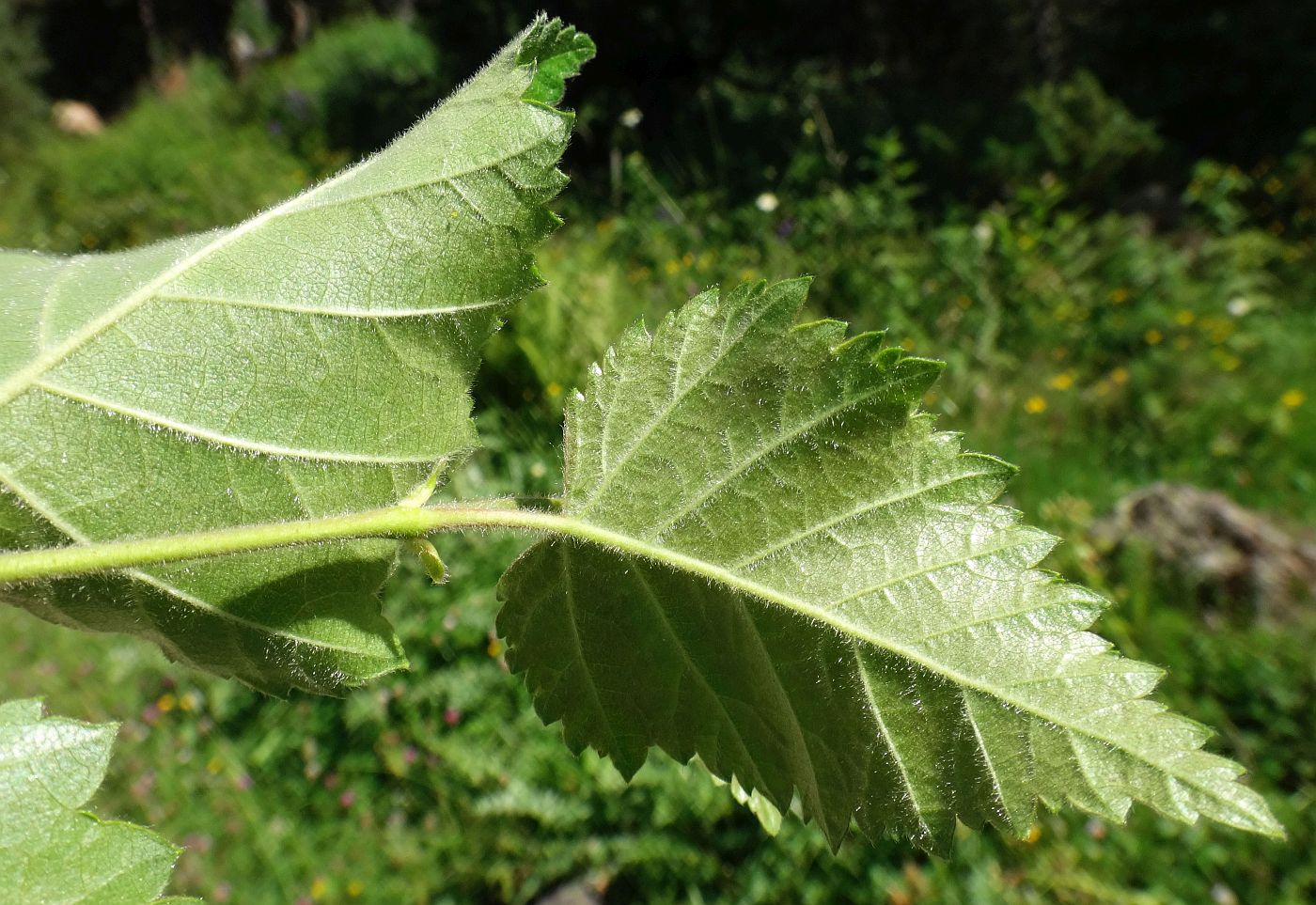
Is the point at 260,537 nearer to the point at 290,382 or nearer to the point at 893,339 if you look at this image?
the point at 290,382

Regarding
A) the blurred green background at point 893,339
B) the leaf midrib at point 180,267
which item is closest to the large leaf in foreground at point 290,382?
the leaf midrib at point 180,267

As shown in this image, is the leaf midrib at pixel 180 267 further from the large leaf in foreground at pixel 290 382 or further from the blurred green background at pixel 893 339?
the blurred green background at pixel 893 339

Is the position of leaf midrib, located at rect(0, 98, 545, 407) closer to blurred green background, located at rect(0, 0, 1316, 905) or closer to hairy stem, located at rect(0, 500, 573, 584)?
hairy stem, located at rect(0, 500, 573, 584)

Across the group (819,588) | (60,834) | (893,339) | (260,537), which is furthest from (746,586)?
(893,339)

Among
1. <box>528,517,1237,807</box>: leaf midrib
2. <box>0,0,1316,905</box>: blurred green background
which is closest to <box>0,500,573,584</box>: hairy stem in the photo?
<box>528,517,1237,807</box>: leaf midrib

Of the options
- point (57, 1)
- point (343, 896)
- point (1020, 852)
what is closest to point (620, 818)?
point (343, 896)

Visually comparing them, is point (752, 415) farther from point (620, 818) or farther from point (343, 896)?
point (343, 896)
